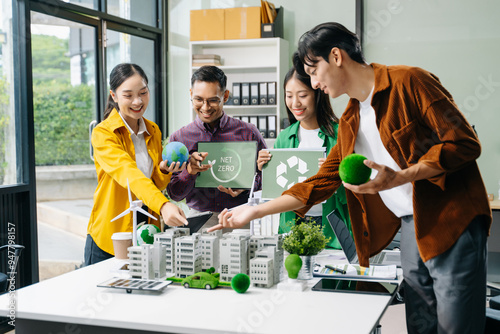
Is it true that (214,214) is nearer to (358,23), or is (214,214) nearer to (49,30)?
(49,30)

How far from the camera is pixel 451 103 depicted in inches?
62.6

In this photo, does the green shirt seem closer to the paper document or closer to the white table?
the paper document

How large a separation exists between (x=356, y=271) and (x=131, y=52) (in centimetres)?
442

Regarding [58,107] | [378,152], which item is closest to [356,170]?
[378,152]

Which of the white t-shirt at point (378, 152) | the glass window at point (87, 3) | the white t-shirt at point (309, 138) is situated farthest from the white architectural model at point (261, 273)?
the glass window at point (87, 3)

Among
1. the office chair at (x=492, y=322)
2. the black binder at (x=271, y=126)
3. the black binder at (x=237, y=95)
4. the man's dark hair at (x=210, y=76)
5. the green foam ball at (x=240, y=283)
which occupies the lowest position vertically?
the office chair at (x=492, y=322)

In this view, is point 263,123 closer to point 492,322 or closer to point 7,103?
point 7,103

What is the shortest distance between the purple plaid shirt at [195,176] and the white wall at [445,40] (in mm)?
3030

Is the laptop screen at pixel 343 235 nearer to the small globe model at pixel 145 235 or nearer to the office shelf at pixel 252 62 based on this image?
the small globe model at pixel 145 235

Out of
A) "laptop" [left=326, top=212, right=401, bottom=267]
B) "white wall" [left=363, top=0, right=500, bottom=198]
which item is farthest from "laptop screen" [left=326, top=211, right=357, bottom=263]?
"white wall" [left=363, top=0, right=500, bottom=198]

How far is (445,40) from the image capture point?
5270mm

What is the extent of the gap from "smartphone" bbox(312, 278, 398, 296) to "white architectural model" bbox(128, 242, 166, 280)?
1.96ft

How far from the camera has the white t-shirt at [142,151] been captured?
2586 mm

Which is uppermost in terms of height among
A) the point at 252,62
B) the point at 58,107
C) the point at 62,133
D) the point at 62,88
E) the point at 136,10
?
the point at 136,10
